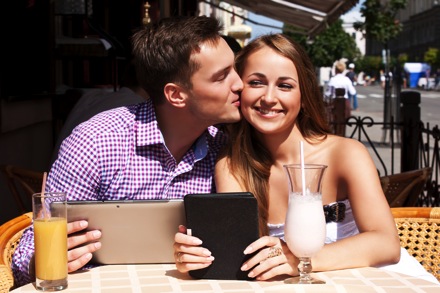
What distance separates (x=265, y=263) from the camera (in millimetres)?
2068

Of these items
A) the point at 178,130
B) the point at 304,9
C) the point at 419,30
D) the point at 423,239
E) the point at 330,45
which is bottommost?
the point at 423,239

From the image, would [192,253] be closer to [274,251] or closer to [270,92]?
[274,251]

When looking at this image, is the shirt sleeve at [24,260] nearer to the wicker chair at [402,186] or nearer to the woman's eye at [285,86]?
the woman's eye at [285,86]

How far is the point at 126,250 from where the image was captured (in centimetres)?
222

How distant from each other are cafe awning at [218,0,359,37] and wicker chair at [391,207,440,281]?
23.8 feet

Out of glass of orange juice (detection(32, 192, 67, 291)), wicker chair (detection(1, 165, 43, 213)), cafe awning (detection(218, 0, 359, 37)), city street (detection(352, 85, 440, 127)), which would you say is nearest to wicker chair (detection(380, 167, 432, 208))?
wicker chair (detection(1, 165, 43, 213))

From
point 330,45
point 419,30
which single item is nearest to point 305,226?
point 330,45

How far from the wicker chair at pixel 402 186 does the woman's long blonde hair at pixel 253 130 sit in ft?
4.12

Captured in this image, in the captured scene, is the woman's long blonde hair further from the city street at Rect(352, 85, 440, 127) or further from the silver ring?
the city street at Rect(352, 85, 440, 127)

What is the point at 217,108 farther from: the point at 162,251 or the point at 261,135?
the point at 162,251

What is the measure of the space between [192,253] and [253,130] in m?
0.80

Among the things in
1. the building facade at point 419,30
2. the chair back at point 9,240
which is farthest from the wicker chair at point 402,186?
the building facade at point 419,30

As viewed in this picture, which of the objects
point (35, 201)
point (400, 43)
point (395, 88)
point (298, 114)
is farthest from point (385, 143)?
point (400, 43)

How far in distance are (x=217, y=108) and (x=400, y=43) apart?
363ft
